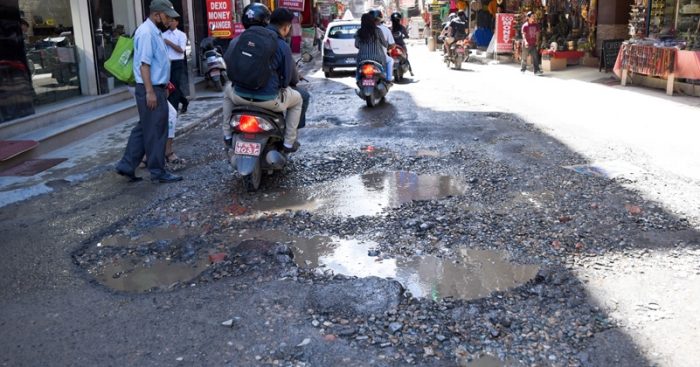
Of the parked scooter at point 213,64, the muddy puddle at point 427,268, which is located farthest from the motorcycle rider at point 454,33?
the muddy puddle at point 427,268

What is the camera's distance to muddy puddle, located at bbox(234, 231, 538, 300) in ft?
13.1

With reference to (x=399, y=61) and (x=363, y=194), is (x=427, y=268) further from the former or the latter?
(x=399, y=61)

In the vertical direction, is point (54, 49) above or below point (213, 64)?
above

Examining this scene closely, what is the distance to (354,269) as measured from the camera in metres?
4.35

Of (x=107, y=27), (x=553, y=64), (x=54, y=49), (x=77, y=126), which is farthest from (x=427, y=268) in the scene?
(x=553, y=64)

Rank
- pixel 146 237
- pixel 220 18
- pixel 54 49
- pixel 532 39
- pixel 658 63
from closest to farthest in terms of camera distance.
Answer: pixel 146 237 → pixel 54 49 → pixel 658 63 → pixel 220 18 → pixel 532 39

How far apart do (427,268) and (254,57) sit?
114 inches

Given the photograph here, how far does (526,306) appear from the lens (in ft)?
12.2

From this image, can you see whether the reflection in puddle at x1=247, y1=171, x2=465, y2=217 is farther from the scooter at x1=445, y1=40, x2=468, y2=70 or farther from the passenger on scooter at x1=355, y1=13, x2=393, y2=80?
the scooter at x1=445, y1=40, x2=468, y2=70

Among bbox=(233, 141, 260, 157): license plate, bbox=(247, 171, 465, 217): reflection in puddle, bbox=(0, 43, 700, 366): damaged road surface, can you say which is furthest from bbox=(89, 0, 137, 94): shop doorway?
bbox=(247, 171, 465, 217): reflection in puddle

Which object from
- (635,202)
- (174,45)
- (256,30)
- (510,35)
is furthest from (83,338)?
(510,35)

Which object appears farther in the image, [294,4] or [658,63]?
[294,4]

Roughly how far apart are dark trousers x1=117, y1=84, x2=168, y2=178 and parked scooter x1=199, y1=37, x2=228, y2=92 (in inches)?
318

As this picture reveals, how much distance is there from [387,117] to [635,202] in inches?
225
